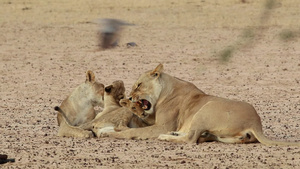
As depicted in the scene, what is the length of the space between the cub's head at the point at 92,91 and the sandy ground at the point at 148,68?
554 millimetres

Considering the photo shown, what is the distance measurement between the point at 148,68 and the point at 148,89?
6.81 metres

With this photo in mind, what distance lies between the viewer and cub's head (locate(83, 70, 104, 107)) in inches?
310

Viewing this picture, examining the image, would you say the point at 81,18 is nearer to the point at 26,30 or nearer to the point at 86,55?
the point at 26,30

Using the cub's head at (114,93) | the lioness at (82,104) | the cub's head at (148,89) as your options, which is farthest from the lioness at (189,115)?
the lioness at (82,104)

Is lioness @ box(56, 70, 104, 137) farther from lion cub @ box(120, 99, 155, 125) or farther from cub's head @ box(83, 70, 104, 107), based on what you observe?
lion cub @ box(120, 99, 155, 125)

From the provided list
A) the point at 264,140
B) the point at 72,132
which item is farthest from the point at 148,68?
the point at 264,140

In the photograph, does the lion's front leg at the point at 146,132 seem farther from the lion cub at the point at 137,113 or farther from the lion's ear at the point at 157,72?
the lion's ear at the point at 157,72

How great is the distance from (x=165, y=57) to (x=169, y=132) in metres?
8.31

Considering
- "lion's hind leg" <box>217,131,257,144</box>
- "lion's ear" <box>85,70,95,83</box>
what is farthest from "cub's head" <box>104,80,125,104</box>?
"lion's hind leg" <box>217,131,257,144</box>

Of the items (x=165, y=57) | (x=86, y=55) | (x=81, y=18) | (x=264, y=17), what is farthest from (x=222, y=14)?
(x=264, y=17)

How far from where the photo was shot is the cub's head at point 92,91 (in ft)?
25.9

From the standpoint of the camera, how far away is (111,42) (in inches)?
87.7

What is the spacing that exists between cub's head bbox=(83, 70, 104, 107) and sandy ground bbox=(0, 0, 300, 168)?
0.55 meters

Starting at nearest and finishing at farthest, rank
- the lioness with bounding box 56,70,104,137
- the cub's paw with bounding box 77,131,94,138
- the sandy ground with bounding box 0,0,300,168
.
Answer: the sandy ground with bounding box 0,0,300,168 < the cub's paw with bounding box 77,131,94,138 < the lioness with bounding box 56,70,104,137
